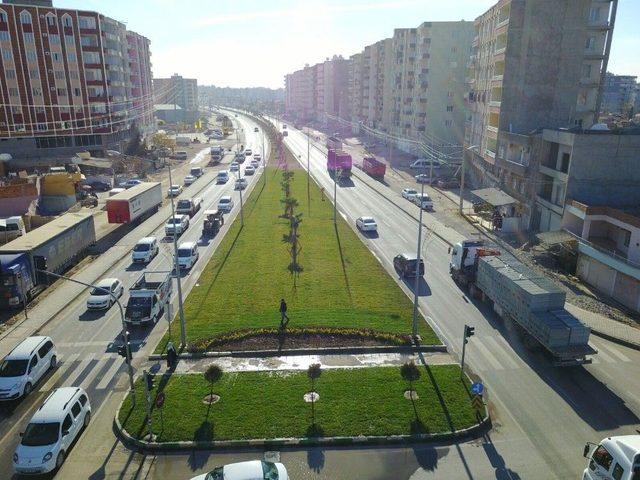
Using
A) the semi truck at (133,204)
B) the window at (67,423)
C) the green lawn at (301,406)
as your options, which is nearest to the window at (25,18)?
the semi truck at (133,204)

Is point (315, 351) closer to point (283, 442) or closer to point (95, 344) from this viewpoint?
point (283, 442)

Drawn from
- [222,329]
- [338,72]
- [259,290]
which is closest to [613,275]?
[259,290]

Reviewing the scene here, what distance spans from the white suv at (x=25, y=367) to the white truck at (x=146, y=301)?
491 cm

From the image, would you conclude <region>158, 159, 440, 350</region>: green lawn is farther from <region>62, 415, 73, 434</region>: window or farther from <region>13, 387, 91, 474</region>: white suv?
<region>62, 415, 73, 434</region>: window

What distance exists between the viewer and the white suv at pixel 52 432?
1656cm

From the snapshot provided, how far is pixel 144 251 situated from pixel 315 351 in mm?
21230

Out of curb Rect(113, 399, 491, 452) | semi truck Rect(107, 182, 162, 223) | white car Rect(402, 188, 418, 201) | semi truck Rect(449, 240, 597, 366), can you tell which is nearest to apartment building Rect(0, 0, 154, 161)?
semi truck Rect(107, 182, 162, 223)

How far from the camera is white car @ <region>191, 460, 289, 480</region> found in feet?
50.3

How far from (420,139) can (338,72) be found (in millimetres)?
95011

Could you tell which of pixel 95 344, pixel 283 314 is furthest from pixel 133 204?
pixel 283 314

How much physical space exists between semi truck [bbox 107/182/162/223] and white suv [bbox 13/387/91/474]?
3096 centimetres

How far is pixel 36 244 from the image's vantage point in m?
32.8

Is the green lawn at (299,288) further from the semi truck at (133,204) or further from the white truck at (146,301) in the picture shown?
the semi truck at (133,204)

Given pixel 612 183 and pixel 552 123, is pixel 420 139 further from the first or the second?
pixel 612 183
